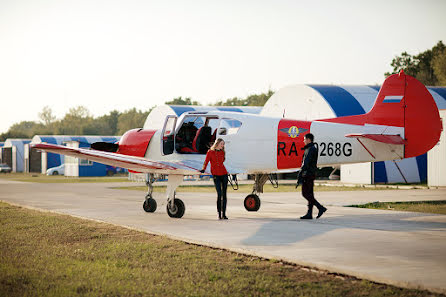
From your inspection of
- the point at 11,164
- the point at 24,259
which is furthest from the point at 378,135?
the point at 11,164

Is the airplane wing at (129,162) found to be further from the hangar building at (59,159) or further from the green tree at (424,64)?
the green tree at (424,64)

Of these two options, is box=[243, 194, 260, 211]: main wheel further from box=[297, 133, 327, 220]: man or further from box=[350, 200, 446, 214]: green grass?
box=[350, 200, 446, 214]: green grass

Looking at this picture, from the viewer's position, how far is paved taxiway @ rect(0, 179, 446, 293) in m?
8.02

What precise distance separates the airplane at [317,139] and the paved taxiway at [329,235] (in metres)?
1.40

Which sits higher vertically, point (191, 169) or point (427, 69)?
point (427, 69)

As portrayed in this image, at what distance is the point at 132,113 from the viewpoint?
14888cm

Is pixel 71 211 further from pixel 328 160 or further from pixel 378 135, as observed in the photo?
pixel 378 135

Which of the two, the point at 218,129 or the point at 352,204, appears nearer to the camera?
the point at 218,129

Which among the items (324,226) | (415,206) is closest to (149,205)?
(324,226)

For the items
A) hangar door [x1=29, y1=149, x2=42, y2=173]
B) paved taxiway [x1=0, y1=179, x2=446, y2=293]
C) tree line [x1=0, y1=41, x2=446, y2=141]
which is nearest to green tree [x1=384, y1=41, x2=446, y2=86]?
tree line [x1=0, y1=41, x2=446, y2=141]

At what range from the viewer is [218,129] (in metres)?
15.6

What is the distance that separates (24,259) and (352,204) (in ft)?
41.1

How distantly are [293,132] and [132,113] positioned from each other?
136617 millimetres

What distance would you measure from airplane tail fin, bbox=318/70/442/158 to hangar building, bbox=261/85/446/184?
1952 cm
